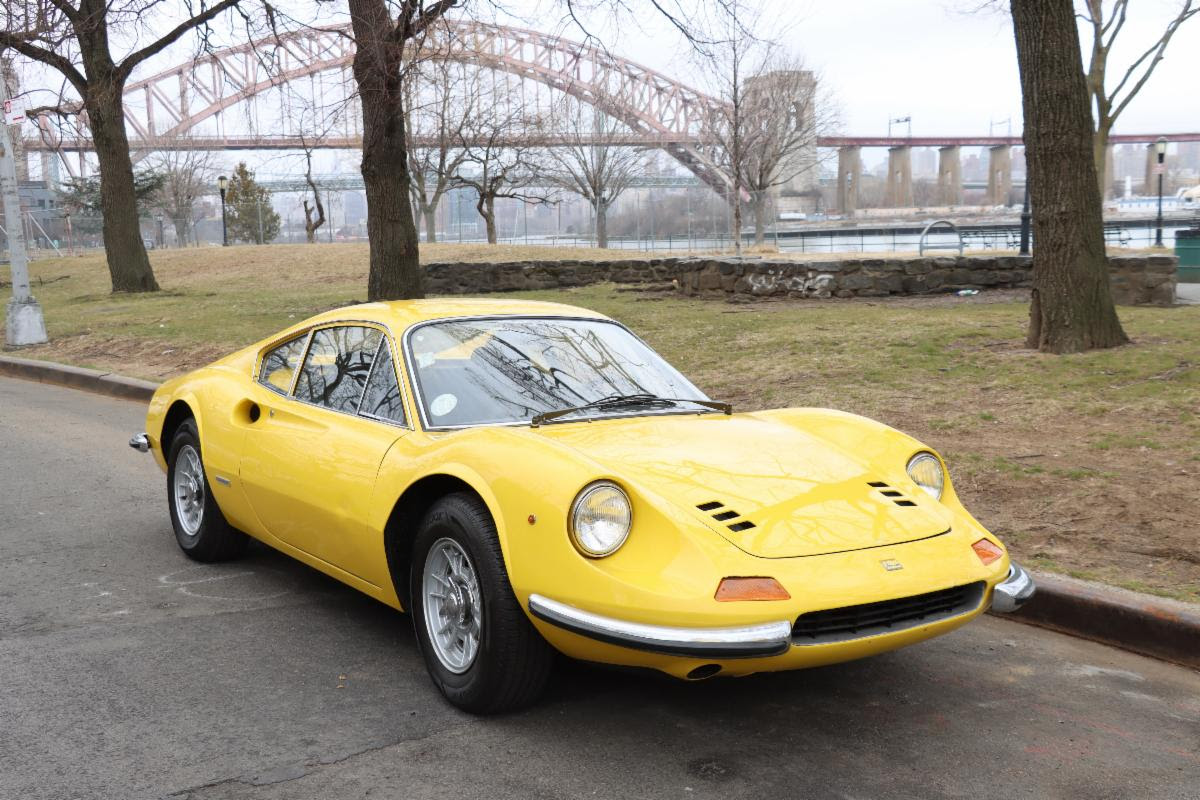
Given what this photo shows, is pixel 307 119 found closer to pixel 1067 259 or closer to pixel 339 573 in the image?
pixel 1067 259

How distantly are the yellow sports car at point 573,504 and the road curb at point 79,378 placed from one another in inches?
294

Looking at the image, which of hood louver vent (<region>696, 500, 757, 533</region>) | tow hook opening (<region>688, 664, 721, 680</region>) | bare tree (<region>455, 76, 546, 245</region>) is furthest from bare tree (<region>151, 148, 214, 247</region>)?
tow hook opening (<region>688, 664, 721, 680</region>)

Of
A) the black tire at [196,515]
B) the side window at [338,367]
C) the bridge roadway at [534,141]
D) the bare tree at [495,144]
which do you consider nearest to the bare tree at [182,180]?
the bridge roadway at [534,141]

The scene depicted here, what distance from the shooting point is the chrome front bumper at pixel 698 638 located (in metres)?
3.19

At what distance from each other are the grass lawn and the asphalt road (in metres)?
1.14

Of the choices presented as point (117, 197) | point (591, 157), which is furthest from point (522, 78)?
point (117, 197)

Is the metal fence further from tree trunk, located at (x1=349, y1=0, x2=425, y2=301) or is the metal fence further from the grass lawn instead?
tree trunk, located at (x1=349, y1=0, x2=425, y2=301)

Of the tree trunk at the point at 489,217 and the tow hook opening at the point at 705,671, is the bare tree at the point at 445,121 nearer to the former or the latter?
the tree trunk at the point at 489,217

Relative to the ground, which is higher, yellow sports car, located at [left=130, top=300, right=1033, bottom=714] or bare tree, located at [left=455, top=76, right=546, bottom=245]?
bare tree, located at [left=455, top=76, right=546, bottom=245]

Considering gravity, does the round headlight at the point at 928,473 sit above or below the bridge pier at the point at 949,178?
below

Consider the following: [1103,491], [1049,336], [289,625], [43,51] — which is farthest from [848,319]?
[43,51]

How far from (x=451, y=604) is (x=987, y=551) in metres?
1.81

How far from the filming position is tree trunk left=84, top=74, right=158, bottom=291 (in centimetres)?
2352

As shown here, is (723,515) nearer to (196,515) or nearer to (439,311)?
(439,311)
